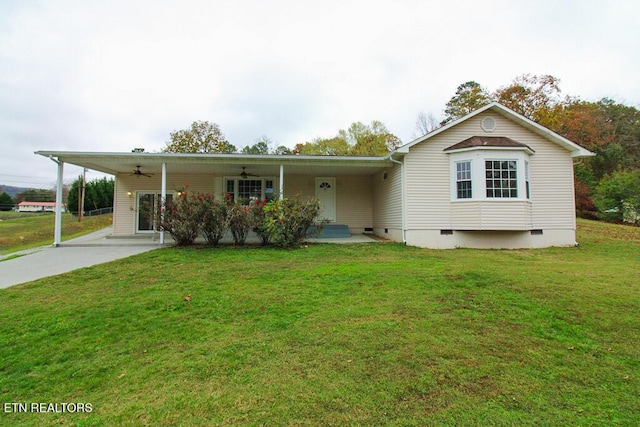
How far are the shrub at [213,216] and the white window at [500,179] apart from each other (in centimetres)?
812

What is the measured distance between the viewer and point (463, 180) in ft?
32.1

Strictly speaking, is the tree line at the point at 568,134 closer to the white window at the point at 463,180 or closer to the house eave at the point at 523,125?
the house eave at the point at 523,125

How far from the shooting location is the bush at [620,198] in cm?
1789

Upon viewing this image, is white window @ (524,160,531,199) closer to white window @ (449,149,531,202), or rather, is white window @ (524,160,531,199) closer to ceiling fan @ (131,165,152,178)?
white window @ (449,149,531,202)

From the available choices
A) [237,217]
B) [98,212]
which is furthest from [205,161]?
[98,212]

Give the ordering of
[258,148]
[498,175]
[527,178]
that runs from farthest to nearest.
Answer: [258,148]
[527,178]
[498,175]

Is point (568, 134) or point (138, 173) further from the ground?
point (568, 134)

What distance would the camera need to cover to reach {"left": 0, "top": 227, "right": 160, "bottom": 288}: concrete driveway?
6.08 m

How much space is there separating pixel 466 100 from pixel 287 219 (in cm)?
2305

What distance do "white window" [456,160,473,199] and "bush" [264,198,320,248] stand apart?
4746mm

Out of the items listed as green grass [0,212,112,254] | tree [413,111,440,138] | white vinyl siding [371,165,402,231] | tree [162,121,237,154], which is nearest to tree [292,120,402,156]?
tree [413,111,440,138]

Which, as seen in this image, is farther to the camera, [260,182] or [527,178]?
[260,182]

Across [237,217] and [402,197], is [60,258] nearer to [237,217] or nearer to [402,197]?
[237,217]

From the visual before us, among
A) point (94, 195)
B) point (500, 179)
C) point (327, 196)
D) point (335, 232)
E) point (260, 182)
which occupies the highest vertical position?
point (94, 195)
